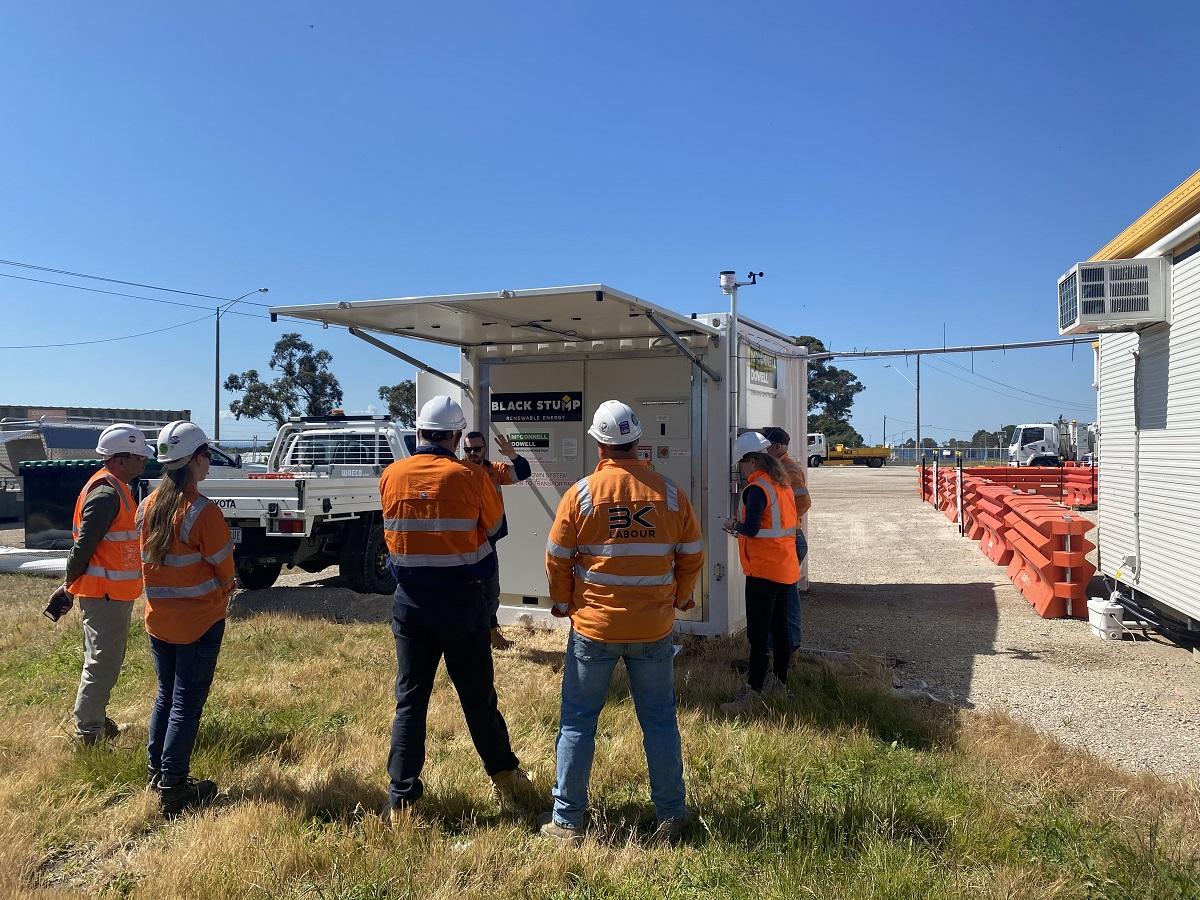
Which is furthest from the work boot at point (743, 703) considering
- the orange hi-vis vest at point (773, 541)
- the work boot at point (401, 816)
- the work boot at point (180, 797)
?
the work boot at point (180, 797)

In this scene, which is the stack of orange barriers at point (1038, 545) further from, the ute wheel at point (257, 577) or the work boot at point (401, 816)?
the ute wheel at point (257, 577)

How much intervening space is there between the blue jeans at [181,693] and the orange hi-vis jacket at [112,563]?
0.83 meters

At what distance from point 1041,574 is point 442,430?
284 inches

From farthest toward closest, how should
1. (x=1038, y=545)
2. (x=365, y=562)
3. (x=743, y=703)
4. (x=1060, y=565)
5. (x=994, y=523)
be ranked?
(x=994, y=523), (x=365, y=562), (x=1038, y=545), (x=1060, y=565), (x=743, y=703)

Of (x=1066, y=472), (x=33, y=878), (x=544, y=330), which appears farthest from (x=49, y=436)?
(x=1066, y=472)

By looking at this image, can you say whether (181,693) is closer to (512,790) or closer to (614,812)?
(512,790)

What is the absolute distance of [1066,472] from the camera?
22.2m

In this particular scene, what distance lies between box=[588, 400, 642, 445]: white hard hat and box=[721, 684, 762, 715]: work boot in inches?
93.7

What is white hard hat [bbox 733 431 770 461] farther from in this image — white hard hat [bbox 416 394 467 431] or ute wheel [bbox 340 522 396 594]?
ute wheel [bbox 340 522 396 594]

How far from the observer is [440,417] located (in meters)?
3.95

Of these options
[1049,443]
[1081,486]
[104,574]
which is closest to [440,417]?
[104,574]

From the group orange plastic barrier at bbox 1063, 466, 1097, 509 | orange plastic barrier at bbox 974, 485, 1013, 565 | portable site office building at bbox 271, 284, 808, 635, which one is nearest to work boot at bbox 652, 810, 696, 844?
portable site office building at bbox 271, 284, 808, 635

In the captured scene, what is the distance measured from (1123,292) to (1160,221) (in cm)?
62

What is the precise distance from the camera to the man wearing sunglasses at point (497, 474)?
421 centimetres
